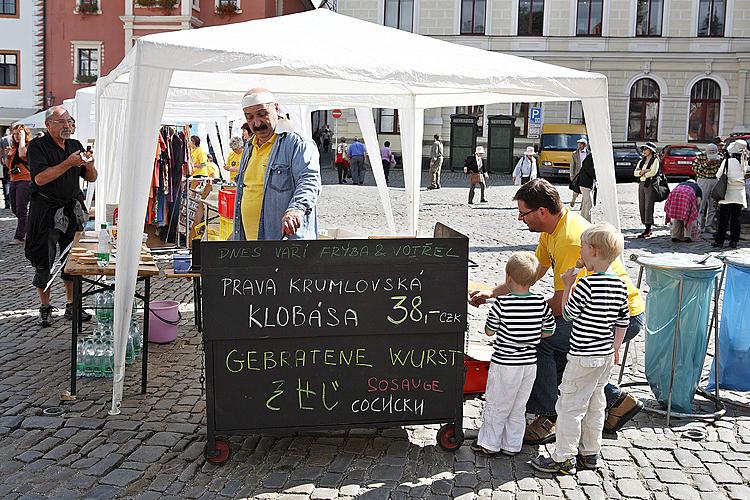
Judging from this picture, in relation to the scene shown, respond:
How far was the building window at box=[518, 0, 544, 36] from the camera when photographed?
1544 inches

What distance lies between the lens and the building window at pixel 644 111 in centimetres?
3909

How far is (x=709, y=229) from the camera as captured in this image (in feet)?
50.6

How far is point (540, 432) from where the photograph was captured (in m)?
5.07

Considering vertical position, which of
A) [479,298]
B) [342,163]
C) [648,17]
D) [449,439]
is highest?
[648,17]

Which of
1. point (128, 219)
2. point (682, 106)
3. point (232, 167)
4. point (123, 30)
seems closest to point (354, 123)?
point (123, 30)

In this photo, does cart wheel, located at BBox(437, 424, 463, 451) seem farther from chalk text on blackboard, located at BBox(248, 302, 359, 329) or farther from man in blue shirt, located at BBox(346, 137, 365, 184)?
man in blue shirt, located at BBox(346, 137, 365, 184)

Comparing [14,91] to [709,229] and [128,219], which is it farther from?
[128,219]

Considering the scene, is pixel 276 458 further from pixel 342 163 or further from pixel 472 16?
pixel 472 16

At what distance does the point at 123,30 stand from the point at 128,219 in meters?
36.3

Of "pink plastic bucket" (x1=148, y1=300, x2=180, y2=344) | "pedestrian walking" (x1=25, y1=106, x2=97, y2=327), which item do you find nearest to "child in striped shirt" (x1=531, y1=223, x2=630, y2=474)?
"pink plastic bucket" (x1=148, y1=300, x2=180, y2=344)

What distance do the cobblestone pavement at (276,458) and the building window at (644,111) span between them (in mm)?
34768

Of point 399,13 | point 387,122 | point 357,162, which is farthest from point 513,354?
point 399,13

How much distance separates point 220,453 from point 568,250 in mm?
2179

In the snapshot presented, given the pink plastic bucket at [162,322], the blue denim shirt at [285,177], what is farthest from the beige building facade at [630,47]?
the blue denim shirt at [285,177]
